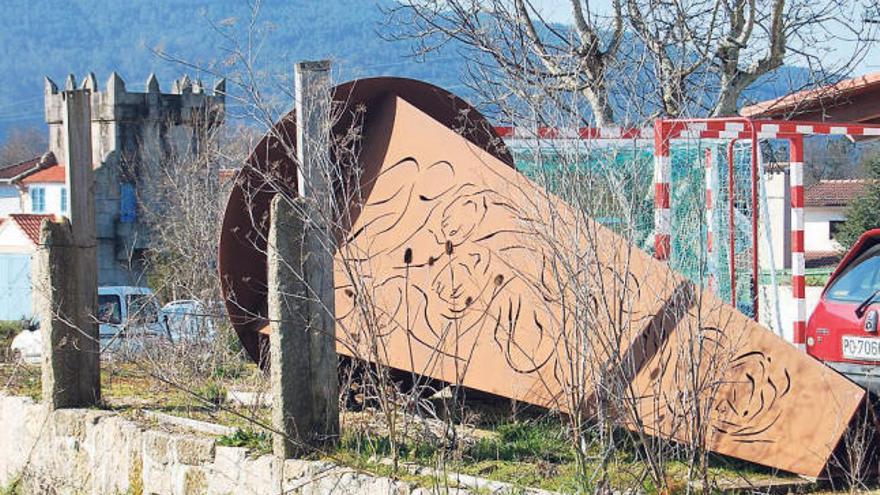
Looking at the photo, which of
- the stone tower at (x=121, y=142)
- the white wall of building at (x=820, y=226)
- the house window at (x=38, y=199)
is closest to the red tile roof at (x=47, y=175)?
the house window at (x=38, y=199)

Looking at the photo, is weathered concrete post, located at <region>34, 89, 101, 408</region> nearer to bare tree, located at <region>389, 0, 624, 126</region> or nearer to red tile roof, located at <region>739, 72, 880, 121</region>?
bare tree, located at <region>389, 0, 624, 126</region>

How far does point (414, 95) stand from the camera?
1054 centimetres

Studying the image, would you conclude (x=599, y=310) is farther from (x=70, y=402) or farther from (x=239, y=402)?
(x=70, y=402)

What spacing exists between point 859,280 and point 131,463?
5.25 m

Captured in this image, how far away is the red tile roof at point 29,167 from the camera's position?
66812 mm

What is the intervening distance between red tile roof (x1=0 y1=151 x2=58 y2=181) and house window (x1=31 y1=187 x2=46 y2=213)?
97 cm

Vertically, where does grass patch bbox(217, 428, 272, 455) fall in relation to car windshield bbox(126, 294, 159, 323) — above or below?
below

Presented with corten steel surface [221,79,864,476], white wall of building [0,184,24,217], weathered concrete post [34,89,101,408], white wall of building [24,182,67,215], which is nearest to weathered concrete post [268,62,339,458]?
corten steel surface [221,79,864,476]

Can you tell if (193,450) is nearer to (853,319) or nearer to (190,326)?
(190,326)

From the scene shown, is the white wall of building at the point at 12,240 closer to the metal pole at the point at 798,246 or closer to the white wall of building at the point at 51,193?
the white wall of building at the point at 51,193

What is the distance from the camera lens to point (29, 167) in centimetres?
7594

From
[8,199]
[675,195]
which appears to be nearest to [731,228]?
[675,195]

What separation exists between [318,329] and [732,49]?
8573 mm

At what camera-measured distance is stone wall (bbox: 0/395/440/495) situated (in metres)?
7.88
